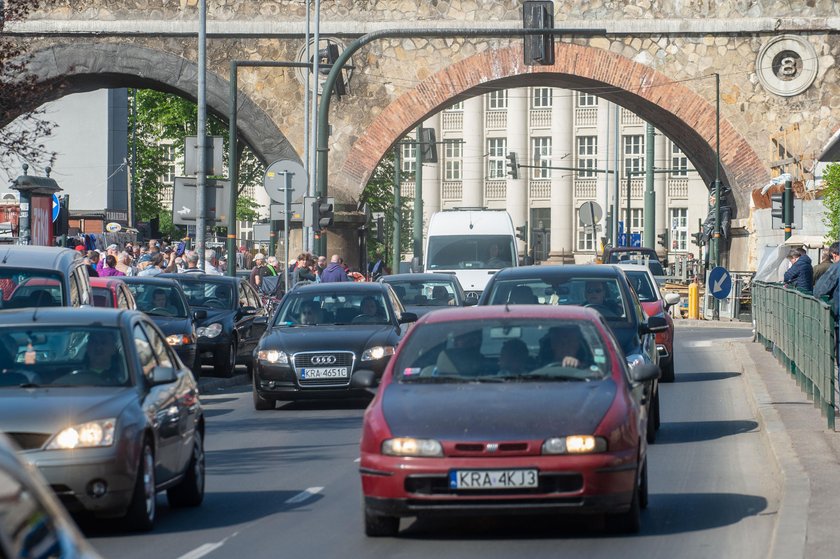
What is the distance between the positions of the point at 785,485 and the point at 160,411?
381cm

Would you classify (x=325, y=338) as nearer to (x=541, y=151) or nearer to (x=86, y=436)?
(x=86, y=436)

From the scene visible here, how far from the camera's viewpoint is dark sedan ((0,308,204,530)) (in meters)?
8.50

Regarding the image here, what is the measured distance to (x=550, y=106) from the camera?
9788cm

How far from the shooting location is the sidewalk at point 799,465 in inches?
316

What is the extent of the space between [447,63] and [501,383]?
104 feet

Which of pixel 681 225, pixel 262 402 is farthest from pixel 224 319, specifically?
pixel 681 225

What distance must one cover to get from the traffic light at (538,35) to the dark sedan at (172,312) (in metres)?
7.88

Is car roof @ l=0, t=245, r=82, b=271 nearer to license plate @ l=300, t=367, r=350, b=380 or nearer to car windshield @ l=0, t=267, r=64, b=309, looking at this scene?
car windshield @ l=0, t=267, r=64, b=309

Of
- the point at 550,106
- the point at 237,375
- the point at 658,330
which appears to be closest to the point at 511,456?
the point at 658,330

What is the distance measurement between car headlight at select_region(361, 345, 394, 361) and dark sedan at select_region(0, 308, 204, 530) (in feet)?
24.6

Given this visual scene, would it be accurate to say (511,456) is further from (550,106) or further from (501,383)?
(550,106)

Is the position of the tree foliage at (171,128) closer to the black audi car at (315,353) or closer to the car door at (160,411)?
the black audi car at (315,353)

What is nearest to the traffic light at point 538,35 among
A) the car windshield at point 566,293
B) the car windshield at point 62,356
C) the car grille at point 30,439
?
the car windshield at point 566,293

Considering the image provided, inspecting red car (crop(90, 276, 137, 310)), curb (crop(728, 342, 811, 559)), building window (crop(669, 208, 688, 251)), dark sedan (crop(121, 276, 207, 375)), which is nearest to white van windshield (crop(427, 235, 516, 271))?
dark sedan (crop(121, 276, 207, 375))
